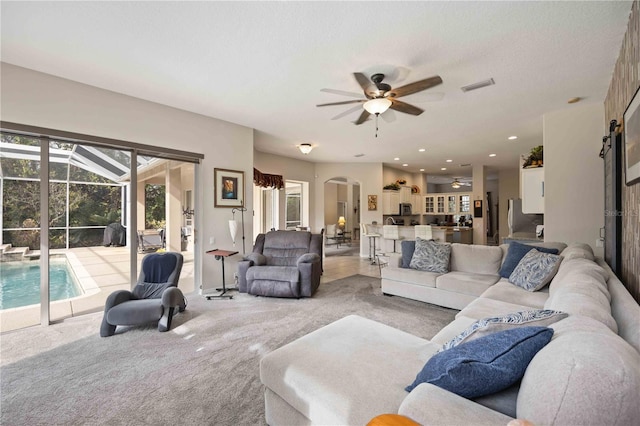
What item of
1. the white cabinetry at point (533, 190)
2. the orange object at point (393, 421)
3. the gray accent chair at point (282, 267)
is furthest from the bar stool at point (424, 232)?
the orange object at point (393, 421)

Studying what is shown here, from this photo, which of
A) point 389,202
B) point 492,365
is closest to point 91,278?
point 492,365

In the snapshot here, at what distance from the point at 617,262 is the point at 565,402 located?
2.65 metres

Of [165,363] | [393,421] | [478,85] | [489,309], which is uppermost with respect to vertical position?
[478,85]

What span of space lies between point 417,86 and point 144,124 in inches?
141

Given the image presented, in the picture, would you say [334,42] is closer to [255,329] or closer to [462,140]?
[255,329]

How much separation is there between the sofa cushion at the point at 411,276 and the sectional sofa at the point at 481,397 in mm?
1456

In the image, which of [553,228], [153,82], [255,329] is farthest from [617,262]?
[153,82]

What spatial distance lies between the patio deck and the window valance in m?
2.90

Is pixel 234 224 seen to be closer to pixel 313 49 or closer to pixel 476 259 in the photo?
pixel 313 49

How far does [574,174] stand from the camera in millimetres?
3998

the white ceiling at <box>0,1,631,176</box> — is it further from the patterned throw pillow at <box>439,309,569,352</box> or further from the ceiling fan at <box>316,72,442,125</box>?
the patterned throw pillow at <box>439,309,569,352</box>

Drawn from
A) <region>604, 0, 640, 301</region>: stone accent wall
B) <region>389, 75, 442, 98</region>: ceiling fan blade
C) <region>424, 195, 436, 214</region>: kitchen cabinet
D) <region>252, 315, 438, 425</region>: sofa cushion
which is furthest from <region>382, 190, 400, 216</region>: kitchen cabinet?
<region>252, 315, 438, 425</region>: sofa cushion

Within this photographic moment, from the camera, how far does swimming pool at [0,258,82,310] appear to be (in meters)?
3.22

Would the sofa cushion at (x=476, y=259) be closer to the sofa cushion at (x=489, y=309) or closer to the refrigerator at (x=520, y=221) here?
the sofa cushion at (x=489, y=309)
